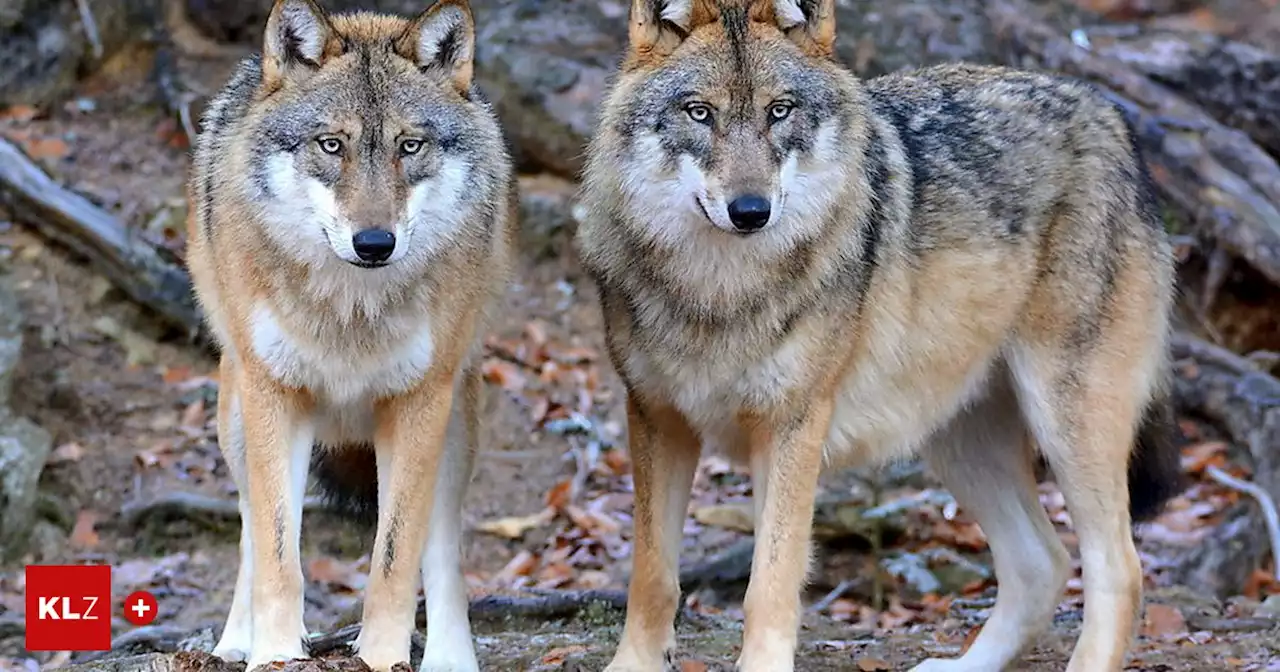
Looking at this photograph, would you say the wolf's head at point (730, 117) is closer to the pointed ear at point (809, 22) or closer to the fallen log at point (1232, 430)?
the pointed ear at point (809, 22)

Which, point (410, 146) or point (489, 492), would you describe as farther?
point (489, 492)

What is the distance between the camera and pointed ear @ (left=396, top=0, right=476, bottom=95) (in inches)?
190

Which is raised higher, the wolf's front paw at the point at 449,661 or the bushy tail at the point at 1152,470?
the bushy tail at the point at 1152,470

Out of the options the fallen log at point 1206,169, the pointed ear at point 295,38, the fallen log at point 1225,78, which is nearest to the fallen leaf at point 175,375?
the pointed ear at point 295,38

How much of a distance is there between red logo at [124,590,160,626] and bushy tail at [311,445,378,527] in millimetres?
1476

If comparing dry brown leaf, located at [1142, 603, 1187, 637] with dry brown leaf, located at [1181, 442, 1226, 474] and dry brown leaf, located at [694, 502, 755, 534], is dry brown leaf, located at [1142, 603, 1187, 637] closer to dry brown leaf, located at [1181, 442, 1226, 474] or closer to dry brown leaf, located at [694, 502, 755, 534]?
dry brown leaf, located at [1181, 442, 1226, 474]

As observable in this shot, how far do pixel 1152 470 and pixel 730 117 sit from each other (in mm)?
2560

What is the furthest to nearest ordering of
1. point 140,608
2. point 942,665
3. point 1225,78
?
point 1225,78, point 140,608, point 942,665

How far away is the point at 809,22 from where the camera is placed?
500 cm

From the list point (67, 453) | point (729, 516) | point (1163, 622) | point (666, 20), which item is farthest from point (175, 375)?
point (1163, 622)

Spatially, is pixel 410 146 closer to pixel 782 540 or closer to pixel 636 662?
pixel 782 540

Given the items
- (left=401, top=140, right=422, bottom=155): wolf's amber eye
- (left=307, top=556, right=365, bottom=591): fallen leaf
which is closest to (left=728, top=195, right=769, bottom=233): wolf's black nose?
(left=401, top=140, right=422, bottom=155): wolf's amber eye

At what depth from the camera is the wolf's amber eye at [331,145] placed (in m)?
4.54

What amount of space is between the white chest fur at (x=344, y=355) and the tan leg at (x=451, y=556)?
62cm
